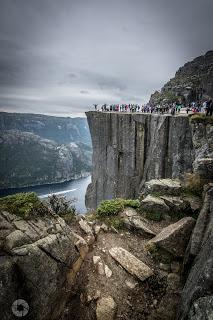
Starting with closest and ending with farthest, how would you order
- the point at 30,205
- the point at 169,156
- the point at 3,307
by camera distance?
the point at 3,307 → the point at 30,205 → the point at 169,156

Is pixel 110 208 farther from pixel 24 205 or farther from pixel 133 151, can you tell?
pixel 133 151

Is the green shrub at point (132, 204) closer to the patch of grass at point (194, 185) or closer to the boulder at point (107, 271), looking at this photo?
the patch of grass at point (194, 185)

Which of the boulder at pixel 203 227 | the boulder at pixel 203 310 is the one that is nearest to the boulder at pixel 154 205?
the boulder at pixel 203 227

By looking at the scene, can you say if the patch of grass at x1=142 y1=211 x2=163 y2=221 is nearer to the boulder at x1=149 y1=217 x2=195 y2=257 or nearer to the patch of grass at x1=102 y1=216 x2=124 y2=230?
the patch of grass at x1=102 y1=216 x2=124 y2=230

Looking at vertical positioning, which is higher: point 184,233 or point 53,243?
point 53,243

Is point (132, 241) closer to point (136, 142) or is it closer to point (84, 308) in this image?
point (84, 308)

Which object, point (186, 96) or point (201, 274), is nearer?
point (201, 274)

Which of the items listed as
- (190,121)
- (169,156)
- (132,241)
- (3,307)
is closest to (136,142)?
(169,156)

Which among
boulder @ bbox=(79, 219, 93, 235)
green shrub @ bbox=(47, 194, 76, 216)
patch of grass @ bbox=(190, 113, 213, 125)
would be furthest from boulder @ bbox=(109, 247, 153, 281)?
patch of grass @ bbox=(190, 113, 213, 125)

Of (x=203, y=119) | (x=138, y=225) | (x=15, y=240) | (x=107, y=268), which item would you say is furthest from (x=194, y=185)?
(x=15, y=240)
